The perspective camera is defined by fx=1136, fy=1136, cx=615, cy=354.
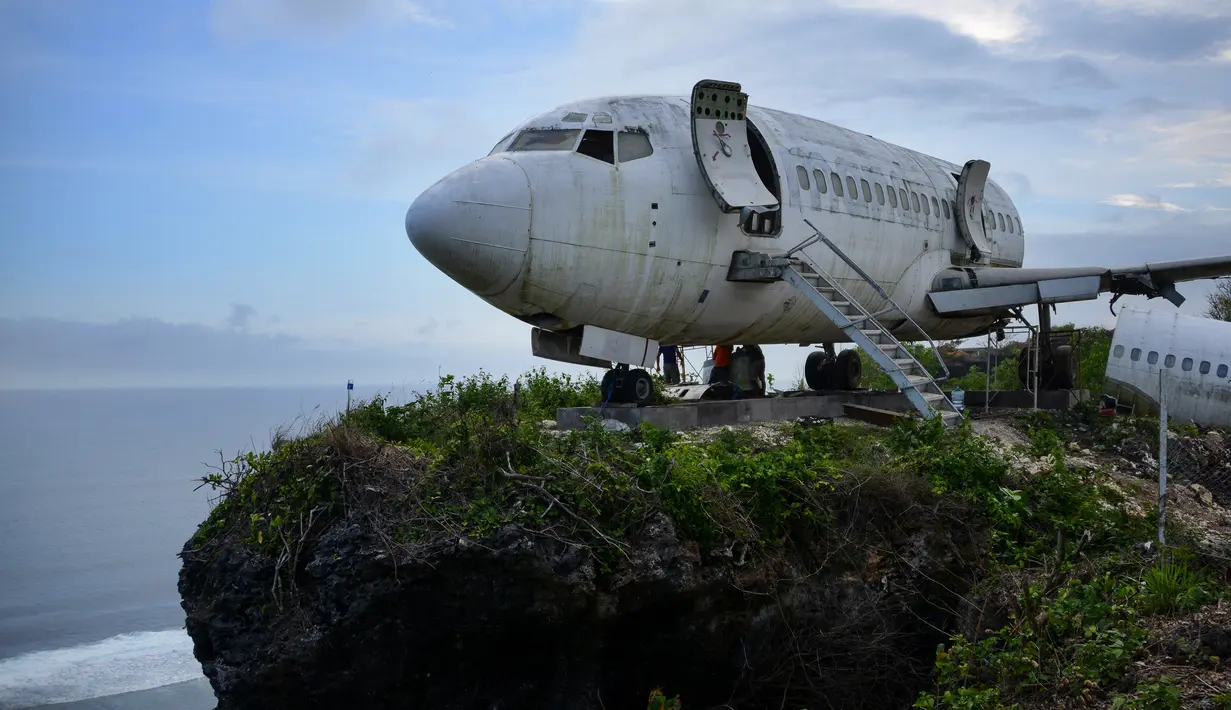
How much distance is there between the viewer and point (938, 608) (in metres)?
11.0

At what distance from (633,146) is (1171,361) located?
40.4 ft

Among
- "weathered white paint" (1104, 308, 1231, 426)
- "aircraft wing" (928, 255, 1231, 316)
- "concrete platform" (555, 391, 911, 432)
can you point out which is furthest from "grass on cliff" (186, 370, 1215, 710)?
"weathered white paint" (1104, 308, 1231, 426)

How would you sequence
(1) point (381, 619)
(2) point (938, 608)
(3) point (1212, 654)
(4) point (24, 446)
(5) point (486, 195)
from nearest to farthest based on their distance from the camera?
1. (3) point (1212, 654)
2. (1) point (381, 619)
3. (2) point (938, 608)
4. (5) point (486, 195)
5. (4) point (24, 446)

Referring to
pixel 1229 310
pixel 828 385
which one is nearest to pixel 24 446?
pixel 828 385

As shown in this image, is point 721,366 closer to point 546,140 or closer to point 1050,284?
point 1050,284

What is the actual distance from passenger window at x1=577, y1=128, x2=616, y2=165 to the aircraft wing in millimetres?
7225

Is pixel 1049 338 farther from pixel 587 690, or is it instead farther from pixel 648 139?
pixel 587 690

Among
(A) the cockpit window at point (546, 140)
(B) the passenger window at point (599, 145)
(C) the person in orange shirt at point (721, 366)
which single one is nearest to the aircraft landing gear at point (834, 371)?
(C) the person in orange shirt at point (721, 366)

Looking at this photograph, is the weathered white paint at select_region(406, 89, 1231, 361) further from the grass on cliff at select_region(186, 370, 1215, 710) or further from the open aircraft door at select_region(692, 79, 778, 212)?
the grass on cliff at select_region(186, 370, 1215, 710)

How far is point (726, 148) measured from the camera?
14.3 meters

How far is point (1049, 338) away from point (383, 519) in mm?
14168

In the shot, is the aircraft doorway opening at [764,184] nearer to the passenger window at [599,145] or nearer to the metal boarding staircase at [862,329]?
the metal boarding staircase at [862,329]

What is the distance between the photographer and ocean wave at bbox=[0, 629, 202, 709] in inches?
781

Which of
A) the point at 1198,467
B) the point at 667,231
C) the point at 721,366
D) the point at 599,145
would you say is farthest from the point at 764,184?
the point at 1198,467
